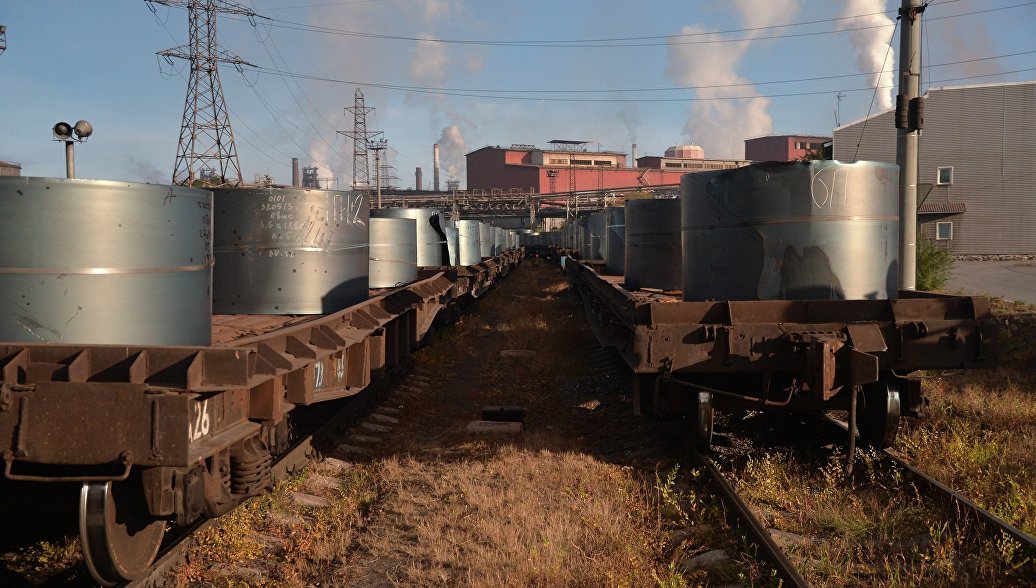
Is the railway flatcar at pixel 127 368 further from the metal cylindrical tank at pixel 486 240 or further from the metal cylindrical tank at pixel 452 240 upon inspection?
the metal cylindrical tank at pixel 486 240

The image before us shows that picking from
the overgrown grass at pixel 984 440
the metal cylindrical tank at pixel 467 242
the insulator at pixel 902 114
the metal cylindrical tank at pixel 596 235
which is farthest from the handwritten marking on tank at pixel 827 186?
the metal cylindrical tank at pixel 467 242

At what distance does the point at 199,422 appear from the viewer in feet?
12.7

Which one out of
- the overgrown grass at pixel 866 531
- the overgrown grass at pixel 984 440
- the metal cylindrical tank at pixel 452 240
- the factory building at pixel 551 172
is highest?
the factory building at pixel 551 172

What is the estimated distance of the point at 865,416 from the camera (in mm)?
6680

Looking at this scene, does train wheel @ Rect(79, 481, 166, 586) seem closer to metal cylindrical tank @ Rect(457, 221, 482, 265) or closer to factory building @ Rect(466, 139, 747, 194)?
metal cylindrical tank @ Rect(457, 221, 482, 265)

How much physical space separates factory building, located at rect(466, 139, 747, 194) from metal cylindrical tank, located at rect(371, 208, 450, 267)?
81300 mm

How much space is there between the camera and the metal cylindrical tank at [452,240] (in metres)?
18.0

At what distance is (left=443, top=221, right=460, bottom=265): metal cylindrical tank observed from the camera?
711 inches

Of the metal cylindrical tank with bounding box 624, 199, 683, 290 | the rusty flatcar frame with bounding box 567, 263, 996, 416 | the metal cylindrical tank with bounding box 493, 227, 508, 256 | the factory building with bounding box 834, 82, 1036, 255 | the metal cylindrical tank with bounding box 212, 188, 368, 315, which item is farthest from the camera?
the factory building with bounding box 834, 82, 1036, 255

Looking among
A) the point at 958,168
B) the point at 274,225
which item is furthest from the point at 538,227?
the point at 274,225

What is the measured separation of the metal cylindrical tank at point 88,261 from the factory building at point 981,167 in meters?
40.7

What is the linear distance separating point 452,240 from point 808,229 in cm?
1329

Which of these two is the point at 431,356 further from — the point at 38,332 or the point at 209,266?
the point at 38,332

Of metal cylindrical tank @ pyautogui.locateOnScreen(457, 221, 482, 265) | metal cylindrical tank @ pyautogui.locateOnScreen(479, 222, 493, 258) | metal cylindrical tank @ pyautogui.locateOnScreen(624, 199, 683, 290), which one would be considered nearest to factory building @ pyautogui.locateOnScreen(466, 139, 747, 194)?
metal cylindrical tank @ pyautogui.locateOnScreen(479, 222, 493, 258)
